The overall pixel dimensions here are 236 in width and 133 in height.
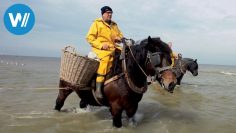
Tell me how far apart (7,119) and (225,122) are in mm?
4812

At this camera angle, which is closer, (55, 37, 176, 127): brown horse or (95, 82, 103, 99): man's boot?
(55, 37, 176, 127): brown horse

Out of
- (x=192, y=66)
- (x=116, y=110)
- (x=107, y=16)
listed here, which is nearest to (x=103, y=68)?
(x=116, y=110)

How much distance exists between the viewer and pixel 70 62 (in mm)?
6816

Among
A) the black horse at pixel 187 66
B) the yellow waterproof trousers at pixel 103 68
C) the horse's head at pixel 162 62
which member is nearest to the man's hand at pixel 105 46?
the yellow waterproof trousers at pixel 103 68

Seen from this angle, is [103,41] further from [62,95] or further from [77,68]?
[62,95]

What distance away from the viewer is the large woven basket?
6438 mm

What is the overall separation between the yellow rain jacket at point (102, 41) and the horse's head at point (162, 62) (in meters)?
0.90

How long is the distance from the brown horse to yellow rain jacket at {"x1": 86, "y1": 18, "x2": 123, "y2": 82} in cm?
Answer: 15

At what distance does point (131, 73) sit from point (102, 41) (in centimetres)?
91

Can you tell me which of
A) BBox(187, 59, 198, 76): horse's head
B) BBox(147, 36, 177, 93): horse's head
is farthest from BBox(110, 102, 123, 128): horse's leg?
BBox(187, 59, 198, 76): horse's head

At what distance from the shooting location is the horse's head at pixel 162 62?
5504 millimetres

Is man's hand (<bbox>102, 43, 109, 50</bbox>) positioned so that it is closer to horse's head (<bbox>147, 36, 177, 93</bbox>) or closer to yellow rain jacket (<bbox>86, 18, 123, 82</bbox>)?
yellow rain jacket (<bbox>86, 18, 123, 82</bbox>)

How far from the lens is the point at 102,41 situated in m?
6.48

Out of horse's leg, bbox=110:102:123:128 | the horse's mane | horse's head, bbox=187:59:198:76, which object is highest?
the horse's mane
